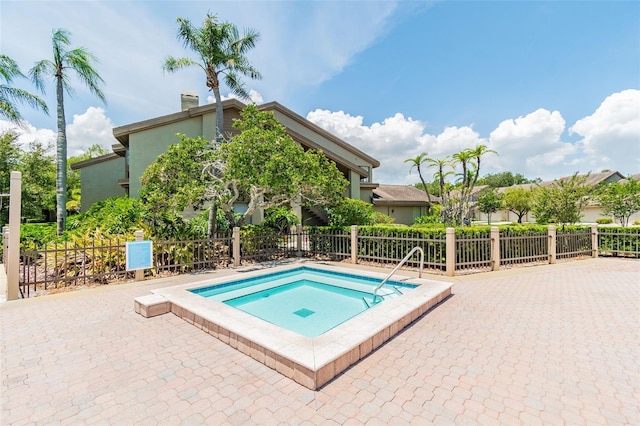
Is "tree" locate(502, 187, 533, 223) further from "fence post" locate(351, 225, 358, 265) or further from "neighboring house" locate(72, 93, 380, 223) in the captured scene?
"fence post" locate(351, 225, 358, 265)

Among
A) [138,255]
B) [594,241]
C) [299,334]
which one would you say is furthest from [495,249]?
[138,255]

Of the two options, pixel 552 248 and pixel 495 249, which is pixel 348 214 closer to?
pixel 495 249

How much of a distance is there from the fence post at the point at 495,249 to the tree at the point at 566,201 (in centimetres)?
808

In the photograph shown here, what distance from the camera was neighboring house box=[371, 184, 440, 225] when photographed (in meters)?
25.2

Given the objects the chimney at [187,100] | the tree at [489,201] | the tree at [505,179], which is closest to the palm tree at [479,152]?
the chimney at [187,100]

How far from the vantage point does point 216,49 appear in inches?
550

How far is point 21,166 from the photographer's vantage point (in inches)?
853

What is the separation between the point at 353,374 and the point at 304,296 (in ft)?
15.0

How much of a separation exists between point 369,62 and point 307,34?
439 centimetres

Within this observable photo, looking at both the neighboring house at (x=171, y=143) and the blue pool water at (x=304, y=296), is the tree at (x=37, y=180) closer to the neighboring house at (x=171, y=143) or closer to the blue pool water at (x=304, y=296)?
the neighboring house at (x=171, y=143)

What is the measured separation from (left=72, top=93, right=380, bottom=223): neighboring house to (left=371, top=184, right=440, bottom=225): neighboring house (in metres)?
2.53

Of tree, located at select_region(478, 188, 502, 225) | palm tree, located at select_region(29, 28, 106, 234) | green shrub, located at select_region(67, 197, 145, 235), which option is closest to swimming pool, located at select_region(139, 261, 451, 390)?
green shrub, located at select_region(67, 197, 145, 235)

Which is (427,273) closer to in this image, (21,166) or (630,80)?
(630,80)

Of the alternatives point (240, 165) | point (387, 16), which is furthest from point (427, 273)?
point (387, 16)
